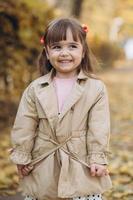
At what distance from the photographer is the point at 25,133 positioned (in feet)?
9.69

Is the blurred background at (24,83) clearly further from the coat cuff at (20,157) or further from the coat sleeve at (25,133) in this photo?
the coat cuff at (20,157)

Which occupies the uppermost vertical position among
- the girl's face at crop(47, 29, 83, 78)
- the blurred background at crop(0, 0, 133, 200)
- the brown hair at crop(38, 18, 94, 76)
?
the brown hair at crop(38, 18, 94, 76)

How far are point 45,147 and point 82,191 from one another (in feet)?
1.12

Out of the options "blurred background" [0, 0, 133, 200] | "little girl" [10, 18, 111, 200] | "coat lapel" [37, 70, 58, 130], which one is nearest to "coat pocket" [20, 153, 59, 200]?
"little girl" [10, 18, 111, 200]

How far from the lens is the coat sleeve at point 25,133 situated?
295 cm

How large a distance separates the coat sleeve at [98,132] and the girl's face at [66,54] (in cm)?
24

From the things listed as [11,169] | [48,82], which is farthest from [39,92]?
[11,169]

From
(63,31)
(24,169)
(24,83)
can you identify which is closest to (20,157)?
(24,169)

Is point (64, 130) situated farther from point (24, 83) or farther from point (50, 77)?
point (24, 83)

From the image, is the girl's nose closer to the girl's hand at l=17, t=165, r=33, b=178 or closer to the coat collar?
the coat collar

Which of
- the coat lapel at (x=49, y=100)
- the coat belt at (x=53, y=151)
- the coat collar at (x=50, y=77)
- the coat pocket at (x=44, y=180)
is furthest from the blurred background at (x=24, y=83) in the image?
the coat pocket at (x=44, y=180)

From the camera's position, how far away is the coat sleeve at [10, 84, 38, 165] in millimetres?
2945

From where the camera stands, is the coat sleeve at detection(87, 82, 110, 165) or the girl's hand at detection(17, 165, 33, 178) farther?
the girl's hand at detection(17, 165, 33, 178)

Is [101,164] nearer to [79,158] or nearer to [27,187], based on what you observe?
[79,158]
